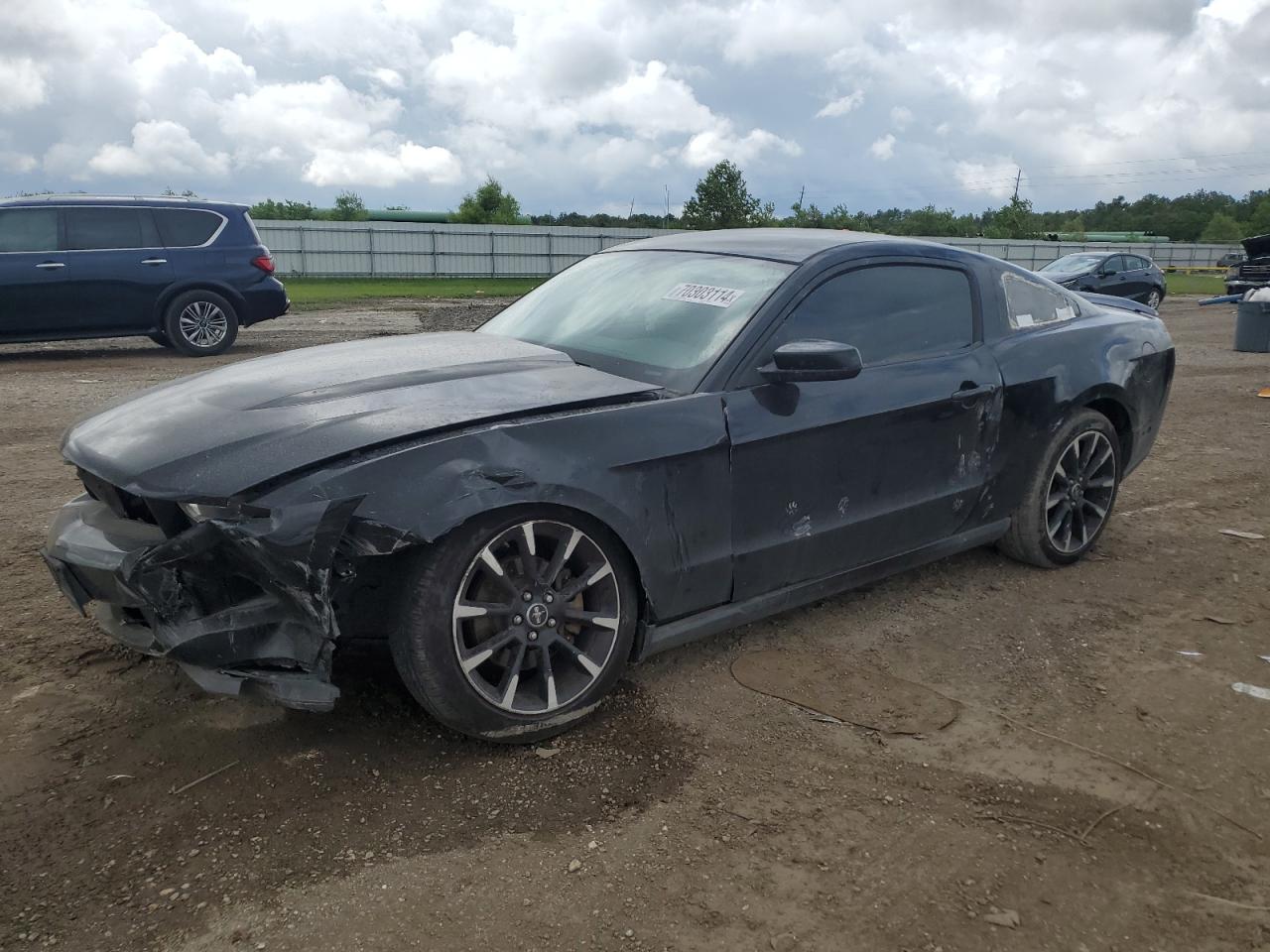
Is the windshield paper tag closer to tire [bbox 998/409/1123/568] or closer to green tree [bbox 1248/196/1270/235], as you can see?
tire [bbox 998/409/1123/568]

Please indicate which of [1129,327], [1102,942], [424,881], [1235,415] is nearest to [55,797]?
[424,881]

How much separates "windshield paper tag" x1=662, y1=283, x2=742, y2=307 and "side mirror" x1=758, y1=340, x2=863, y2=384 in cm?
41

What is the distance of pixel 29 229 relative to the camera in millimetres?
11000

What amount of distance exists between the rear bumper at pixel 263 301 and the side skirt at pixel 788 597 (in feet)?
33.6

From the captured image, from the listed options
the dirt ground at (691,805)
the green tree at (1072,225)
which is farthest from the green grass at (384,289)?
the green tree at (1072,225)

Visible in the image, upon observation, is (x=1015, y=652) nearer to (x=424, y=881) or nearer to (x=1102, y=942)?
(x=1102, y=942)

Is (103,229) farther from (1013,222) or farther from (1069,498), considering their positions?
(1013,222)

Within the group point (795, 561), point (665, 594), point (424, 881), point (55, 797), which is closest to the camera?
point (424, 881)

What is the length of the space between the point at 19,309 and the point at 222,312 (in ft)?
6.85

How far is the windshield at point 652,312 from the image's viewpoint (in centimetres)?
353

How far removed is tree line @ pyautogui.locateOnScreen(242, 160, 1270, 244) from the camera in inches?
2456

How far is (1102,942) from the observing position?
227 cm

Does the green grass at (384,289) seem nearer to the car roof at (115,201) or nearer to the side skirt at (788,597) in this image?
the car roof at (115,201)

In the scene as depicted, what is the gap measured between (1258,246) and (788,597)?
70.5 feet
